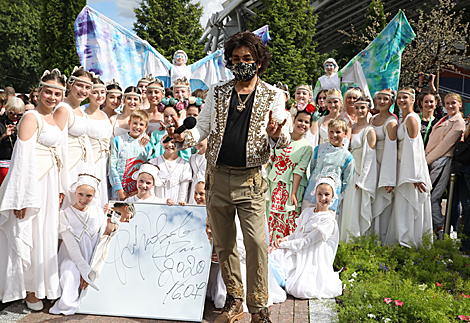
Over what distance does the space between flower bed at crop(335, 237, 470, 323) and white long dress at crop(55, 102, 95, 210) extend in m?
2.70

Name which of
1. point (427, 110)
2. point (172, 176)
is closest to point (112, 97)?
point (172, 176)

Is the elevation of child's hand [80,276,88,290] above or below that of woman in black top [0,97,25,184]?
below

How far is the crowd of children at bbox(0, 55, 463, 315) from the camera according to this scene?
3689 mm

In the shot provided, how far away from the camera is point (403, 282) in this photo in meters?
4.34

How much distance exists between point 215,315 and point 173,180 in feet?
5.42

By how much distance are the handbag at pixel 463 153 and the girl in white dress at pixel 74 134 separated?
4.57 m

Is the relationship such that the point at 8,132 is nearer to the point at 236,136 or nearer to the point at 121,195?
the point at 121,195

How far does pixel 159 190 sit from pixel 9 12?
38374 mm

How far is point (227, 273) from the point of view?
3.26 metres

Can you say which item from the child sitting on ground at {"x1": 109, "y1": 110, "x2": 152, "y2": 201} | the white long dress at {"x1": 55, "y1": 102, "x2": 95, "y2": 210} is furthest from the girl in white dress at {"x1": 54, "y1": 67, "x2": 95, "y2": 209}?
the child sitting on ground at {"x1": 109, "y1": 110, "x2": 152, "y2": 201}

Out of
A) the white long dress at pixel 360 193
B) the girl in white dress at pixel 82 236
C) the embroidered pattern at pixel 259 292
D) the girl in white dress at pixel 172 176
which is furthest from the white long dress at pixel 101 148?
the white long dress at pixel 360 193

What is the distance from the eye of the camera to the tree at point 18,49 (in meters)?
35.2

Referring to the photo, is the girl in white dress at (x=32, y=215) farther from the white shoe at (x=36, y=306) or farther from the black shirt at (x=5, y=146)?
the black shirt at (x=5, y=146)

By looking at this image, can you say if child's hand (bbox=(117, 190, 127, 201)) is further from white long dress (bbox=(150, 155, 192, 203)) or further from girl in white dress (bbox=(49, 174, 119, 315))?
girl in white dress (bbox=(49, 174, 119, 315))
